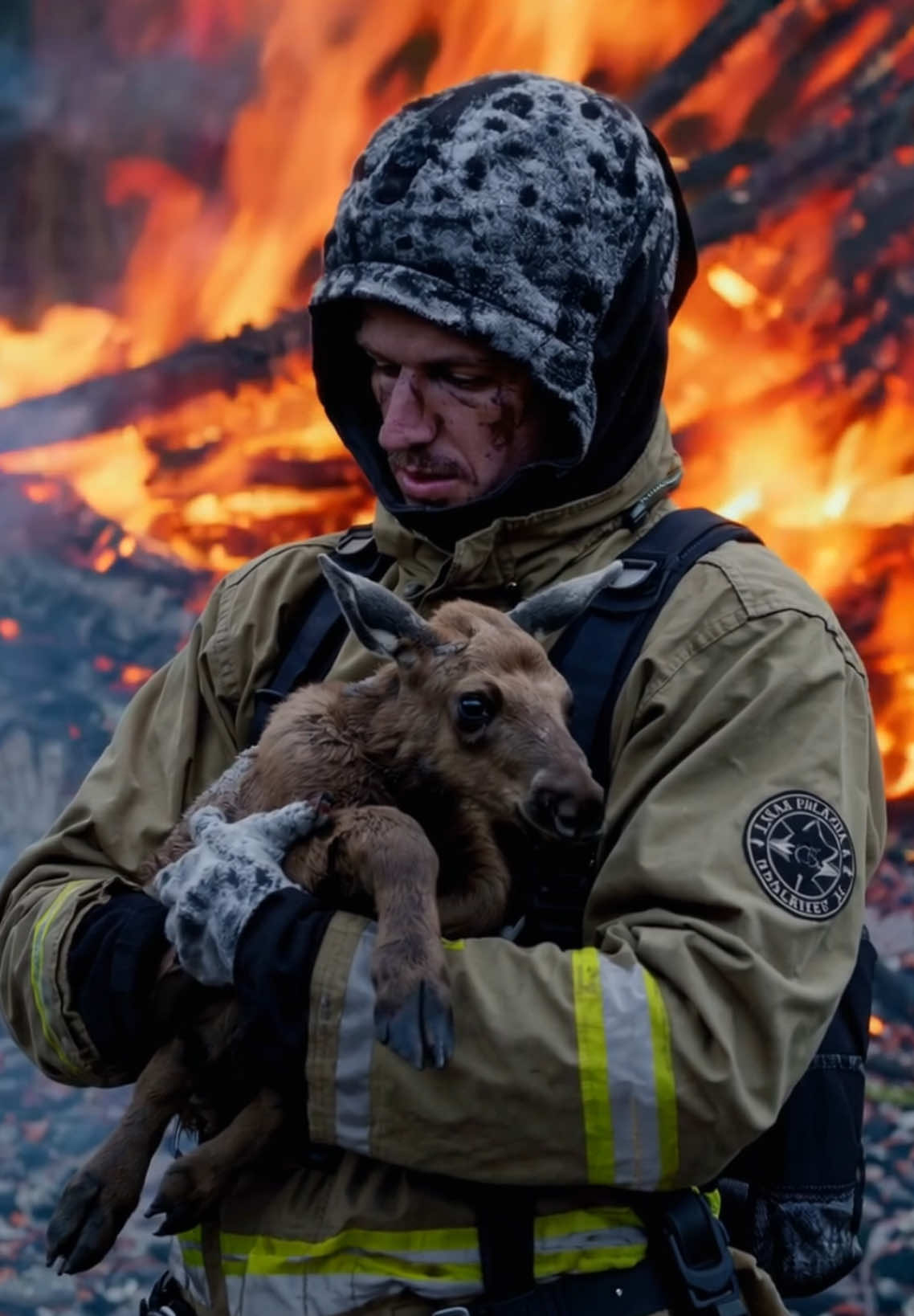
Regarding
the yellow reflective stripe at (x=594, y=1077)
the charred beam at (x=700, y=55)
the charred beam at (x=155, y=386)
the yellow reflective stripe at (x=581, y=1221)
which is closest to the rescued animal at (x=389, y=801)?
the yellow reflective stripe at (x=594, y=1077)

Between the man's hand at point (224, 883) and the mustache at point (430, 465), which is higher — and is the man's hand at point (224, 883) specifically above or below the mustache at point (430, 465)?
below

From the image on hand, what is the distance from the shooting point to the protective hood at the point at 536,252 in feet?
9.37

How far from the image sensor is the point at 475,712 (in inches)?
101

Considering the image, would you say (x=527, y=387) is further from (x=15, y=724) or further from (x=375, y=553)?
(x=15, y=724)

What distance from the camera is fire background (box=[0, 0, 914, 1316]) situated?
5.82 metres

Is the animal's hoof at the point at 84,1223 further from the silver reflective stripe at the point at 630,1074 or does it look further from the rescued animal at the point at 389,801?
the silver reflective stripe at the point at 630,1074

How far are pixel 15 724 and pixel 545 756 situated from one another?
403 cm

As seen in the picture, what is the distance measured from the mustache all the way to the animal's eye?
1.93ft

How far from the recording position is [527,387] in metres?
2.96

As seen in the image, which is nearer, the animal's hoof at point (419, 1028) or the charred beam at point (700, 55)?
the animal's hoof at point (419, 1028)

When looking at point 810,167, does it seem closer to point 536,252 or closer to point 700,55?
point 700,55

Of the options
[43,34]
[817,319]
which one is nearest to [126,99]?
[43,34]

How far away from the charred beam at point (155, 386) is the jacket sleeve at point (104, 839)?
2943 millimetres

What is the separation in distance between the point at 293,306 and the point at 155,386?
644 mm
